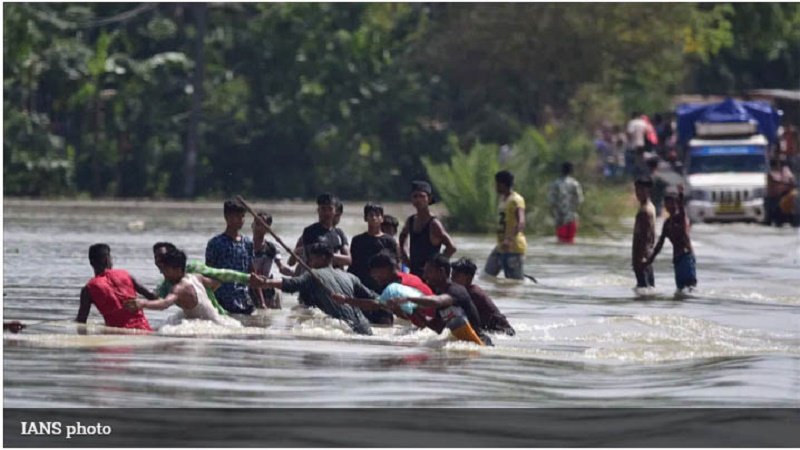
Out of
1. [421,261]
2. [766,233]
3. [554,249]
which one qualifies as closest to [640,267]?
[421,261]

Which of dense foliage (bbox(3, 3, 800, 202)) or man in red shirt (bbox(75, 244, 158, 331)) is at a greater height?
dense foliage (bbox(3, 3, 800, 202))

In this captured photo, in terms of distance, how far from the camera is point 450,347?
1762 cm

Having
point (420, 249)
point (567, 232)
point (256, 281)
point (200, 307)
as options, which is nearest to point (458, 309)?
point (256, 281)

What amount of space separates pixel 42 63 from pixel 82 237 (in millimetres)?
18109

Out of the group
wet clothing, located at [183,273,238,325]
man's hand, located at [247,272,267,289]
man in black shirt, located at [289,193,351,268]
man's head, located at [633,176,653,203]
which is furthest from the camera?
man's head, located at [633,176,653,203]

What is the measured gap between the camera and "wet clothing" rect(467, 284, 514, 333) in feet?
59.6

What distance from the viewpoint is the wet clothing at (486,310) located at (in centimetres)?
1816

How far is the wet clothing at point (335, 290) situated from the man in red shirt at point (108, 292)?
1.31 meters

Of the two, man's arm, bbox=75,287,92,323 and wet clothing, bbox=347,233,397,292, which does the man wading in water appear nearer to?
wet clothing, bbox=347,233,397,292

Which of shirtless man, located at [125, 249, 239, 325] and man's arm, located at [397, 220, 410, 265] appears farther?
man's arm, located at [397, 220, 410, 265]

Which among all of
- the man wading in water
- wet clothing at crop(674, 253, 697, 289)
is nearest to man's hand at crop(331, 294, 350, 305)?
the man wading in water

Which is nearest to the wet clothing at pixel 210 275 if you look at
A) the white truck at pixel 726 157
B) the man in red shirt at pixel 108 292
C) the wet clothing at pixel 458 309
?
the man in red shirt at pixel 108 292

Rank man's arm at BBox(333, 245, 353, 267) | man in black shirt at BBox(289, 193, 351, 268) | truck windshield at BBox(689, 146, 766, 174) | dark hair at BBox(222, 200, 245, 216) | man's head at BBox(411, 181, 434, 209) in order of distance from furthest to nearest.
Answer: truck windshield at BBox(689, 146, 766, 174)
man's head at BBox(411, 181, 434, 209)
man in black shirt at BBox(289, 193, 351, 268)
man's arm at BBox(333, 245, 353, 267)
dark hair at BBox(222, 200, 245, 216)

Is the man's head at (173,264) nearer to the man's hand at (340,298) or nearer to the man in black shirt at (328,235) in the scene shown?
the man's hand at (340,298)
